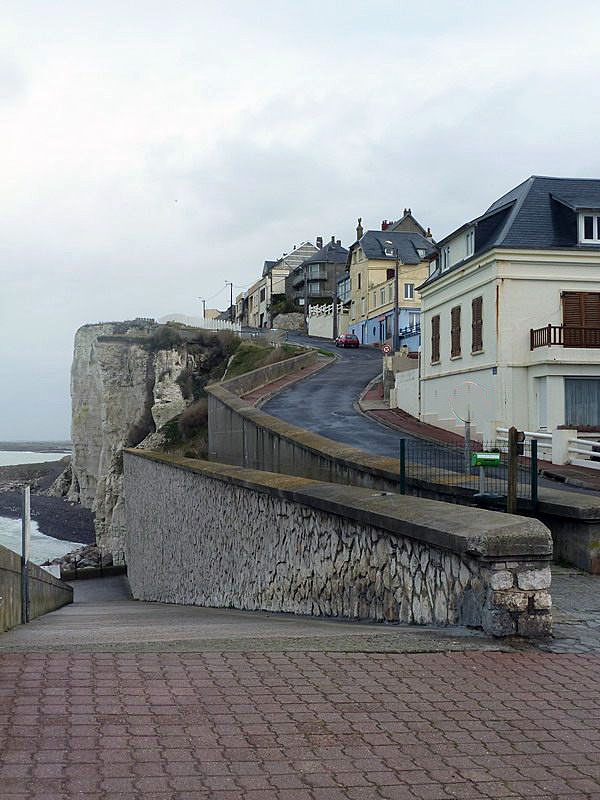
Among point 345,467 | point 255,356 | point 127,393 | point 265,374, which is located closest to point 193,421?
point 255,356

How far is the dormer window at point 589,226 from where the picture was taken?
25172mm

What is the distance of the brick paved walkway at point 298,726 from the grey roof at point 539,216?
2047cm

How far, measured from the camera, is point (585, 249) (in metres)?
24.6

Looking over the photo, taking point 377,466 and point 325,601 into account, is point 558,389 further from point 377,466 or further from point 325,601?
point 325,601

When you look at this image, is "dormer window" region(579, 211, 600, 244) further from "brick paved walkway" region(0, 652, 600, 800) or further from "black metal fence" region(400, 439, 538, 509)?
"brick paved walkway" region(0, 652, 600, 800)

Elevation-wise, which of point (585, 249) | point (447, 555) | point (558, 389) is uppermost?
point (585, 249)

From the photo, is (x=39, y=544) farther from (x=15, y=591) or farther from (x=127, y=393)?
(x=15, y=591)

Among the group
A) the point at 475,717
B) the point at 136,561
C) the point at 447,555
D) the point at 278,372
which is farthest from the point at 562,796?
the point at 278,372

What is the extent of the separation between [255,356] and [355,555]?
4451 centimetres

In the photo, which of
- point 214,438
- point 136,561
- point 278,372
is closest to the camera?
point 214,438

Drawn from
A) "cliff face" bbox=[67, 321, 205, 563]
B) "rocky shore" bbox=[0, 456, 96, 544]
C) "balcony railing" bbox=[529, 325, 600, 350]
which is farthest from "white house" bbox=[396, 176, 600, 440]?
"cliff face" bbox=[67, 321, 205, 563]

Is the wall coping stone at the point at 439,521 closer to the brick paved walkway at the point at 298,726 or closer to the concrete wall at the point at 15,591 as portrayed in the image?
the brick paved walkway at the point at 298,726

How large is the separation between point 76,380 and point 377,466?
62857 millimetres

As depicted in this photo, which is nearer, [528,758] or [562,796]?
[562,796]
